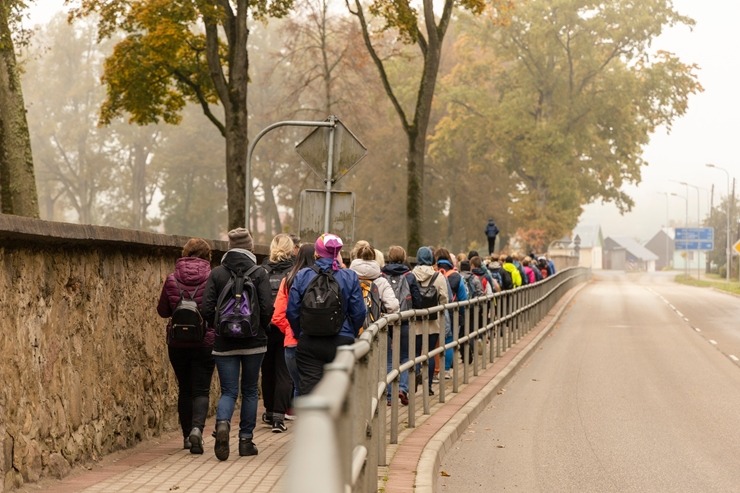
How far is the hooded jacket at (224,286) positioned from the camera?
937 centimetres

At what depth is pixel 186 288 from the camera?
31.6ft

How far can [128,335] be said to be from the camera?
33.1 ft

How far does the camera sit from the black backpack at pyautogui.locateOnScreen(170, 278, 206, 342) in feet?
31.0

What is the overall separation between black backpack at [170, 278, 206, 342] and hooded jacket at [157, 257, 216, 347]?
98 millimetres

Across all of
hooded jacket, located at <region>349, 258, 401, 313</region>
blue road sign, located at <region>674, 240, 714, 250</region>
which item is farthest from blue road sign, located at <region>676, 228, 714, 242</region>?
hooded jacket, located at <region>349, 258, 401, 313</region>

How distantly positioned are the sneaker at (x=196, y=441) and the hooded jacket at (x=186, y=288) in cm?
67

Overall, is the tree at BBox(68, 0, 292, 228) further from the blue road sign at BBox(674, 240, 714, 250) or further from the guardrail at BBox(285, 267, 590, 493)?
the blue road sign at BBox(674, 240, 714, 250)

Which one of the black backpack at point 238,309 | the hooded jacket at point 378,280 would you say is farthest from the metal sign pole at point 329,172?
the black backpack at point 238,309

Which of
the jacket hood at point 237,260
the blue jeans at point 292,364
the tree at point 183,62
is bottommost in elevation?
the blue jeans at point 292,364

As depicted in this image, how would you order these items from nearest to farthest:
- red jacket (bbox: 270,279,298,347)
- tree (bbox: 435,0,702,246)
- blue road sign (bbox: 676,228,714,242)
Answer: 1. red jacket (bbox: 270,279,298,347)
2. tree (bbox: 435,0,702,246)
3. blue road sign (bbox: 676,228,714,242)

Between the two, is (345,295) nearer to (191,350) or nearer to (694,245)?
(191,350)

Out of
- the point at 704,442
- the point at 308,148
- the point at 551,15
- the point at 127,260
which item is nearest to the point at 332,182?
the point at 308,148

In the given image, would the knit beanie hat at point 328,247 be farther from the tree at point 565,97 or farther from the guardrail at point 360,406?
the tree at point 565,97

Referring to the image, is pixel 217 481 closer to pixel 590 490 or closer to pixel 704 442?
pixel 590 490
